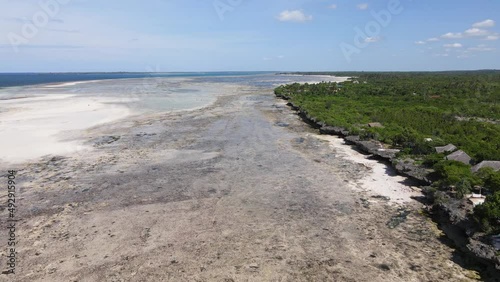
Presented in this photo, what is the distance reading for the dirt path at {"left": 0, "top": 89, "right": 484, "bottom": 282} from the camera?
1055cm

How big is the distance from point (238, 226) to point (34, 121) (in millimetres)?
29721

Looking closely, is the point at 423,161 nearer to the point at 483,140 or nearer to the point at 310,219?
the point at 483,140

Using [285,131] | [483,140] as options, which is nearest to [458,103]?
[483,140]

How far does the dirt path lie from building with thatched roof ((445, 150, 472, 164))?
14.3ft

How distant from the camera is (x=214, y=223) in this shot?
1355 centimetres

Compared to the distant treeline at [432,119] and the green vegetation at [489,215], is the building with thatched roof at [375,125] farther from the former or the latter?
the green vegetation at [489,215]

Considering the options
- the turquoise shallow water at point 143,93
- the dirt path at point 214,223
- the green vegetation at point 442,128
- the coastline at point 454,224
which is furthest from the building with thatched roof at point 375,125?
the turquoise shallow water at point 143,93

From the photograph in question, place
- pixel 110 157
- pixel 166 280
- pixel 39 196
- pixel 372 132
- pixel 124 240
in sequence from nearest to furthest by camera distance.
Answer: pixel 166 280 < pixel 124 240 < pixel 39 196 < pixel 110 157 < pixel 372 132

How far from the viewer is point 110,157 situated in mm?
22484

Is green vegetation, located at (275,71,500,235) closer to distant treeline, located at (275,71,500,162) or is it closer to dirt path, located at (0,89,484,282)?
distant treeline, located at (275,71,500,162)

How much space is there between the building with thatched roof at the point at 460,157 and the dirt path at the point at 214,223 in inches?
172

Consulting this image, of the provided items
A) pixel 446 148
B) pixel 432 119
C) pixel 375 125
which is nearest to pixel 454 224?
pixel 446 148

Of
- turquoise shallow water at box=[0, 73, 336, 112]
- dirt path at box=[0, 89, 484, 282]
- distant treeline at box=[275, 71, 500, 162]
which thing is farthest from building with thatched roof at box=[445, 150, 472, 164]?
turquoise shallow water at box=[0, 73, 336, 112]

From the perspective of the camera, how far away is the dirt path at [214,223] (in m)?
10.6
